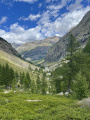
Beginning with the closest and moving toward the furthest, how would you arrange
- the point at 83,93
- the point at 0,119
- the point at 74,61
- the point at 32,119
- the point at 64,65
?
the point at 0,119
the point at 32,119
the point at 83,93
the point at 74,61
the point at 64,65

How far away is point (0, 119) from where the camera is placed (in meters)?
11.8

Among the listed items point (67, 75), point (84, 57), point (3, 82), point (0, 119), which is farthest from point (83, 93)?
point (3, 82)

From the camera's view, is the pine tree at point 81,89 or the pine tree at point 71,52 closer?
the pine tree at point 81,89

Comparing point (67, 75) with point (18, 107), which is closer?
point (18, 107)

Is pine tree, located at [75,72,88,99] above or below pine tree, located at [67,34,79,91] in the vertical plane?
below

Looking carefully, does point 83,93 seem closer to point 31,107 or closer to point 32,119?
point 31,107

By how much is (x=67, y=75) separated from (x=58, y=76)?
3.77 m

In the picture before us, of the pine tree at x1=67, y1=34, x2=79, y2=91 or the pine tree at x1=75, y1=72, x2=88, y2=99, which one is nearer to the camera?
the pine tree at x1=75, y1=72, x2=88, y2=99

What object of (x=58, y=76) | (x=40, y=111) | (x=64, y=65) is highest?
(x=64, y=65)

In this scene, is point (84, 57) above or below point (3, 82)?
above

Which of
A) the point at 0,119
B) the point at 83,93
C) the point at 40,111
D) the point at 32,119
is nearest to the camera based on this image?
the point at 0,119

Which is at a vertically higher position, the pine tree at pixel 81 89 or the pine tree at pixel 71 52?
the pine tree at pixel 71 52

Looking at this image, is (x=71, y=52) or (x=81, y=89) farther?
(x=71, y=52)

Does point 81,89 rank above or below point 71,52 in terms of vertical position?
below
